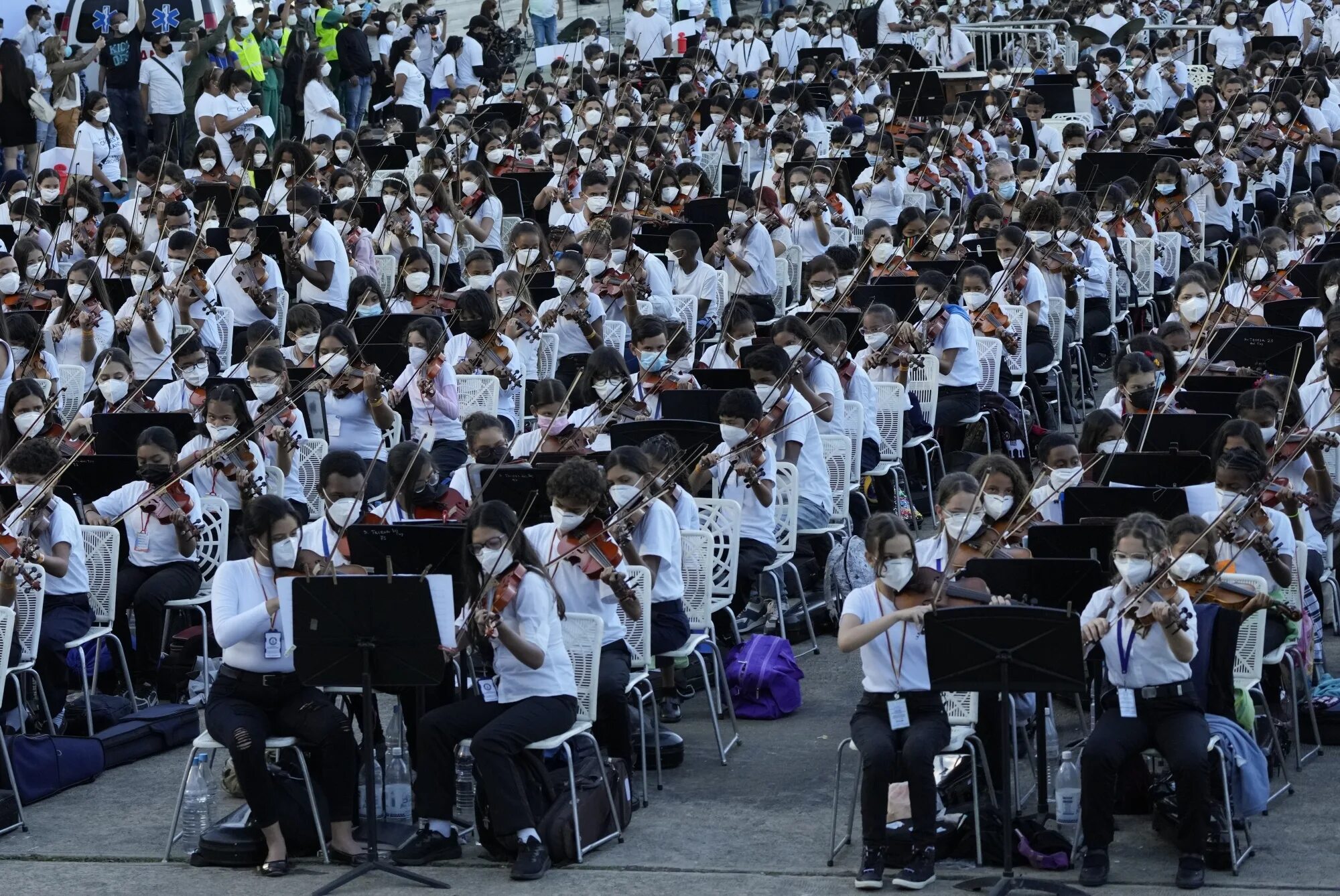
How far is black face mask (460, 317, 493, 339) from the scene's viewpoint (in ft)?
40.5

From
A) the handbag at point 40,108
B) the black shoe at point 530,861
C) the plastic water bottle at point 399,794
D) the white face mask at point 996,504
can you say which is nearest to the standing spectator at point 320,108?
the handbag at point 40,108

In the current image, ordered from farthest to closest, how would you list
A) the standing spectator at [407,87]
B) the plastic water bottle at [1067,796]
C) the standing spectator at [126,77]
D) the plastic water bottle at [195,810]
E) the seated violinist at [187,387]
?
the standing spectator at [407,87], the standing spectator at [126,77], the seated violinist at [187,387], the plastic water bottle at [195,810], the plastic water bottle at [1067,796]

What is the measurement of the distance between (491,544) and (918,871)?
1.81m

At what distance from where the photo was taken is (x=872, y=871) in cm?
745

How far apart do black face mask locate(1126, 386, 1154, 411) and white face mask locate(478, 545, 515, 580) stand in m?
4.03

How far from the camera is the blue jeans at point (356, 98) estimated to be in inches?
902

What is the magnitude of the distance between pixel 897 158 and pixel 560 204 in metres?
3.47

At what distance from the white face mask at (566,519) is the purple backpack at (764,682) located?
4.53 ft

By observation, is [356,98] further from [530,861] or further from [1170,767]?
[1170,767]

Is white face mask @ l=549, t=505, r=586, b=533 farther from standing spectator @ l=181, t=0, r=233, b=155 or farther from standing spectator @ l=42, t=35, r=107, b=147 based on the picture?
standing spectator @ l=181, t=0, r=233, b=155

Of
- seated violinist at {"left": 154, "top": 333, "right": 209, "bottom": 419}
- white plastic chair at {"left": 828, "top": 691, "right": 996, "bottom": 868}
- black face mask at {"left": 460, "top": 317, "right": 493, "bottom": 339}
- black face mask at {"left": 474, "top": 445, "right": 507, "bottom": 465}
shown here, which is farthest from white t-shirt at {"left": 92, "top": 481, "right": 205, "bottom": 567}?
→ white plastic chair at {"left": 828, "top": 691, "right": 996, "bottom": 868}

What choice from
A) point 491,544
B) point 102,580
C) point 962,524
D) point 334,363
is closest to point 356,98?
point 334,363

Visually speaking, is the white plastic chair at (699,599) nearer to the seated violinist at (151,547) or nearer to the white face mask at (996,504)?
the white face mask at (996,504)

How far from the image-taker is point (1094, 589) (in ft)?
25.0
